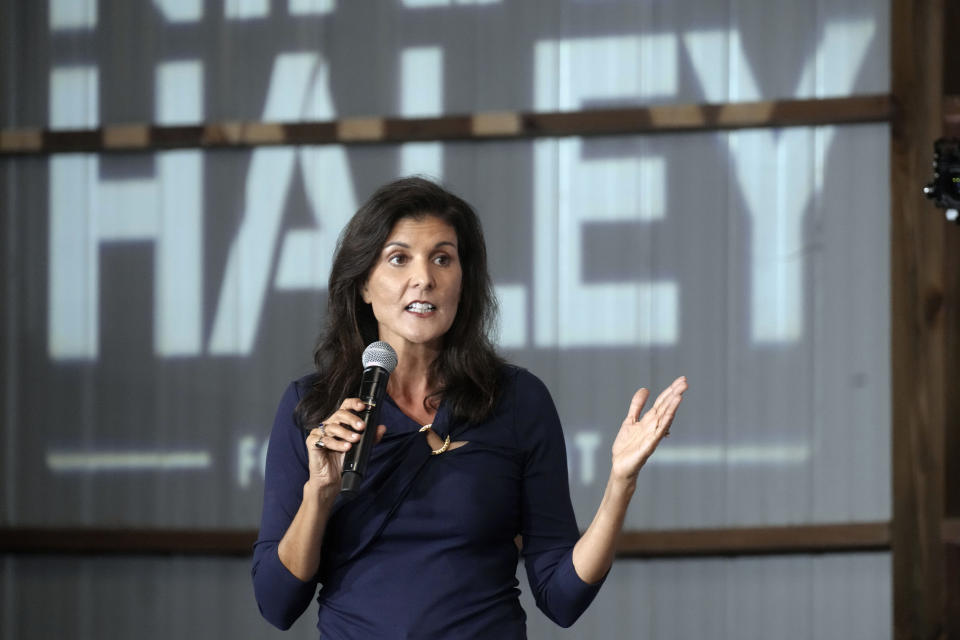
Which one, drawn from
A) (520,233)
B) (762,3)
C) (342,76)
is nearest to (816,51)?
(762,3)

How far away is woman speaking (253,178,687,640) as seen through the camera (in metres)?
1.60

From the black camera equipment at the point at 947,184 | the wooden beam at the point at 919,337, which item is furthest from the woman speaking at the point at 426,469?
the wooden beam at the point at 919,337

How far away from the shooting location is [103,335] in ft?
14.3

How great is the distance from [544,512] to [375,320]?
455 millimetres

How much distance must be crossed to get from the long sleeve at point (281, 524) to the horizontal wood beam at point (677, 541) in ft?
8.49

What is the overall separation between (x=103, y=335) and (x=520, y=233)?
1781 mm

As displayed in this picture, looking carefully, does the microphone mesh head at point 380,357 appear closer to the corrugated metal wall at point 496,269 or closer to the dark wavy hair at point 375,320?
the dark wavy hair at point 375,320

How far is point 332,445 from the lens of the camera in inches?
57.1

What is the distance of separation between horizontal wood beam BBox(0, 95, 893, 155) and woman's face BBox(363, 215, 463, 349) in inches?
97.5

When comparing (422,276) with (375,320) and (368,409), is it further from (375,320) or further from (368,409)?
(368,409)

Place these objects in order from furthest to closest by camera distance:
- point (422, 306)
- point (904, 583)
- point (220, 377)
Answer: point (220, 377), point (904, 583), point (422, 306)

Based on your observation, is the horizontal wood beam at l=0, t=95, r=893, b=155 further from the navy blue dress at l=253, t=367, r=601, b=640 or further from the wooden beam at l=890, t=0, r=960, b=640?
the navy blue dress at l=253, t=367, r=601, b=640

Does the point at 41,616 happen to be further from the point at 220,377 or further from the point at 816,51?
the point at 816,51

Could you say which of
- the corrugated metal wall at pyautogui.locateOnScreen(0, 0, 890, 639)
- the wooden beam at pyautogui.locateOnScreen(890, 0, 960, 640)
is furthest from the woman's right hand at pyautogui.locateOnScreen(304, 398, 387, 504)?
the wooden beam at pyautogui.locateOnScreen(890, 0, 960, 640)
